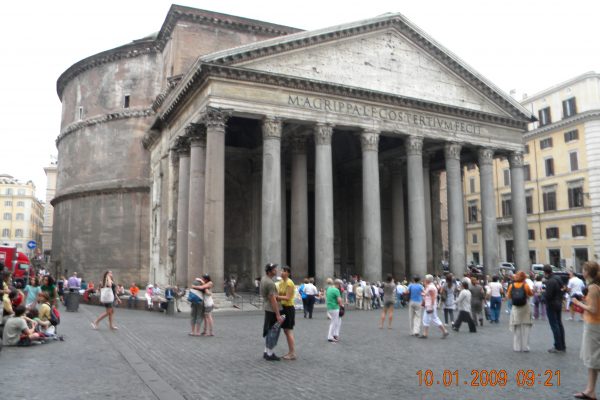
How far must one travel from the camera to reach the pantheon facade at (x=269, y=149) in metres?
20.9

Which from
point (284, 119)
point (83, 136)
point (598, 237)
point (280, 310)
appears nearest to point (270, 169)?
point (284, 119)

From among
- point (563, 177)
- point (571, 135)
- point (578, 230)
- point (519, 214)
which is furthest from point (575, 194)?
point (519, 214)

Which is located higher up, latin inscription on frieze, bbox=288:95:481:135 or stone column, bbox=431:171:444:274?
latin inscription on frieze, bbox=288:95:481:135

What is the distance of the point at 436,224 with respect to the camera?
31328 millimetres

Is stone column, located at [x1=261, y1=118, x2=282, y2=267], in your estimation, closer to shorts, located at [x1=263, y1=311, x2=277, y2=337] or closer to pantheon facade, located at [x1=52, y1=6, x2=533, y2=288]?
pantheon facade, located at [x1=52, y1=6, x2=533, y2=288]

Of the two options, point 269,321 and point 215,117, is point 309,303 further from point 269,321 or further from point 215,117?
point 269,321

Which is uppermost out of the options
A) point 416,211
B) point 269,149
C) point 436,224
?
point 269,149

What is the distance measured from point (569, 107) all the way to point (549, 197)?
6636 millimetres

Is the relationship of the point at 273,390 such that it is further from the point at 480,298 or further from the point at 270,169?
the point at 270,169

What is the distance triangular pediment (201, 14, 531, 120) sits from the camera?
21.2 m

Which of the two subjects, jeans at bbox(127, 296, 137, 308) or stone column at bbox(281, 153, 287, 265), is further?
stone column at bbox(281, 153, 287, 265)

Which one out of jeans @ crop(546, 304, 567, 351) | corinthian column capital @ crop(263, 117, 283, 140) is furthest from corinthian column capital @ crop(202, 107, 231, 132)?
jeans @ crop(546, 304, 567, 351)

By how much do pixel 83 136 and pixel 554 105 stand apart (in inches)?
1334
